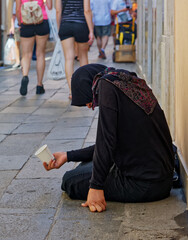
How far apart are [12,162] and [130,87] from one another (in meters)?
1.75

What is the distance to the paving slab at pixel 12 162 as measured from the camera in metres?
5.07

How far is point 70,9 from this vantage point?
8.52 metres

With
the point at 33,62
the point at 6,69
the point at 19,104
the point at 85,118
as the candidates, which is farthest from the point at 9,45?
the point at 85,118

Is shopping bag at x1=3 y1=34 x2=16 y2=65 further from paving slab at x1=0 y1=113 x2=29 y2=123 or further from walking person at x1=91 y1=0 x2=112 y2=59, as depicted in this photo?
paving slab at x1=0 y1=113 x2=29 y2=123

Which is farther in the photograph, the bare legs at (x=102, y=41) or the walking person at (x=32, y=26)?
the bare legs at (x=102, y=41)

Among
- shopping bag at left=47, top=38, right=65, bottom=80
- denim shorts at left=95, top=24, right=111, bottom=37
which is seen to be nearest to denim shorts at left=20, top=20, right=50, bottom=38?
shopping bag at left=47, top=38, right=65, bottom=80

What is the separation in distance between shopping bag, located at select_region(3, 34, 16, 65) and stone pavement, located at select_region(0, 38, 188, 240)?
698 centimetres

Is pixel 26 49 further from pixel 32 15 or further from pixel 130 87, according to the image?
pixel 130 87

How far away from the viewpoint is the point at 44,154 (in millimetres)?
4129

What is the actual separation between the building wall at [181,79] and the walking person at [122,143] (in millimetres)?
254

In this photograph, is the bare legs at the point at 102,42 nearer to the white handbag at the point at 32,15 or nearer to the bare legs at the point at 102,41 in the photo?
the bare legs at the point at 102,41

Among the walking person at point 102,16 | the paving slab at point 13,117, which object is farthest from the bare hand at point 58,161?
the walking person at point 102,16

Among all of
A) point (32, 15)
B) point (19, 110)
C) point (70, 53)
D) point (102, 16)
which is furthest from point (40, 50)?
point (102, 16)

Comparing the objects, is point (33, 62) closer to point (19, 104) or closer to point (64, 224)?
point (19, 104)
